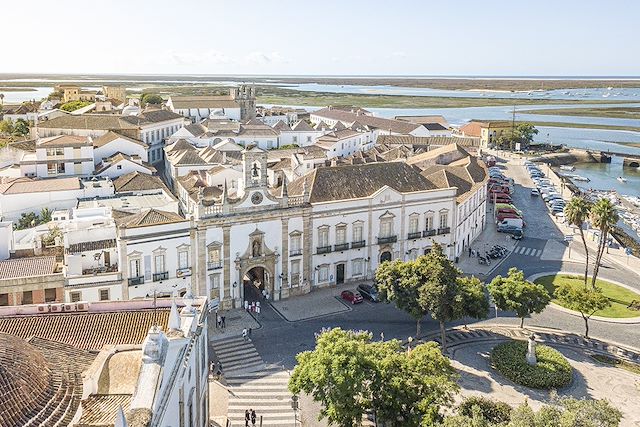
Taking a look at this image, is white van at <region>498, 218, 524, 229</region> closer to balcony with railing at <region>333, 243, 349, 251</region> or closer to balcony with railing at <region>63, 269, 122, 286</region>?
balcony with railing at <region>333, 243, 349, 251</region>

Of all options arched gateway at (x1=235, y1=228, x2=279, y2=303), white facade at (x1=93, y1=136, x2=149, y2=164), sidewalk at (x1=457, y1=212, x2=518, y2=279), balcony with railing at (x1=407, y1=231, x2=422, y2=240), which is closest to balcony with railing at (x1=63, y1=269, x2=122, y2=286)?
arched gateway at (x1=235, y1=228, x2=279, y2=303)

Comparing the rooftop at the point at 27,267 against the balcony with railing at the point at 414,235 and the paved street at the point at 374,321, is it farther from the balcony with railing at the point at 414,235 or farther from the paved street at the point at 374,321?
the balcony with railing at the point at 414,235

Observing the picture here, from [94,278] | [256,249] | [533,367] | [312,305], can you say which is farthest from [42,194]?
[533,367]

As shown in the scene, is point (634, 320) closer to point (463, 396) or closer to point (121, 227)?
point (463, 396)

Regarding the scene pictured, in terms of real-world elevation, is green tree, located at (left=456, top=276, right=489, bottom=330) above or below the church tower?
below

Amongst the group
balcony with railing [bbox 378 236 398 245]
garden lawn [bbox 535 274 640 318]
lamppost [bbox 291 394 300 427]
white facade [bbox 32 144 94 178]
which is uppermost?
white facade [bbox 32 144 94 178]

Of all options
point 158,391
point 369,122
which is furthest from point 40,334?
point 369,122
